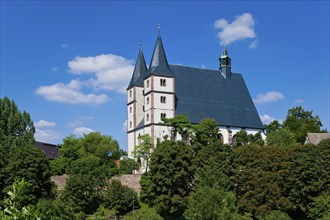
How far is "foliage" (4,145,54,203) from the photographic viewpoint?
38.9m

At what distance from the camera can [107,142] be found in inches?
2365

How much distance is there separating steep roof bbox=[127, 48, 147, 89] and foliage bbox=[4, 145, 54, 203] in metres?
27.2

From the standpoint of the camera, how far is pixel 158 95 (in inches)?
2349

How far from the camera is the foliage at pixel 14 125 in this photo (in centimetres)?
4722

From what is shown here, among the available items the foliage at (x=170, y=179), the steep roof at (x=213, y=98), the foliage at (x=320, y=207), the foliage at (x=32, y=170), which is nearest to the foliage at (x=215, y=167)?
the foliage at (x=170, y=179)

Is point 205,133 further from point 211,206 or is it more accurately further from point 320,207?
point 211,206

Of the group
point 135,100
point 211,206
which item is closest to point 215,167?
point 211,206

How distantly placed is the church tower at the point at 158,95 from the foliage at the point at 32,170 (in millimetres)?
19745

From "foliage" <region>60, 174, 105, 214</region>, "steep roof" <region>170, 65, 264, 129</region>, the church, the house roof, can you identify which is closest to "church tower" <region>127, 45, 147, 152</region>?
the church

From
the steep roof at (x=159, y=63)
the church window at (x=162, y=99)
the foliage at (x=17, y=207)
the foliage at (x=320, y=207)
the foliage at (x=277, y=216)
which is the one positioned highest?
the steep roof at (x=159, y=63)

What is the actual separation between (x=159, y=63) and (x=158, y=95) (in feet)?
15.0

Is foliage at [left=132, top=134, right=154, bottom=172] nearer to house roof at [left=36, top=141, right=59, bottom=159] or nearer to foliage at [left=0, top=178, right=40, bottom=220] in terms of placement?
house roof at [left=36, top=141, right=59, bottom=159]

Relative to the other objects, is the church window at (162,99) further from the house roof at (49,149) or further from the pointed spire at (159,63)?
the house roof at (49,149)

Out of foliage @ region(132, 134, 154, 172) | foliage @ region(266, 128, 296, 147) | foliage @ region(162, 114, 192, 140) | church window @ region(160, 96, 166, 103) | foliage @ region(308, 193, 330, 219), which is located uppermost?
church window @ region(160, 96, 166, 103)
